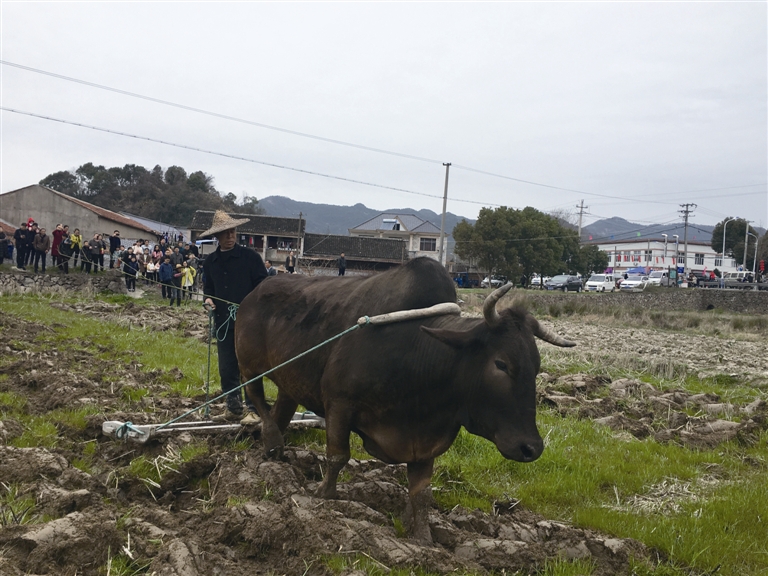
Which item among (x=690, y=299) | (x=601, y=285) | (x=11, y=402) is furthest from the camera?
(x=601, y=285)

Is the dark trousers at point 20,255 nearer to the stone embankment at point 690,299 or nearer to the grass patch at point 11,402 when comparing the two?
the grass patch at point 11,402

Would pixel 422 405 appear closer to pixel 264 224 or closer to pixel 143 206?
pixel 264 224

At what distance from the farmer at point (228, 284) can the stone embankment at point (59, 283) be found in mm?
17598

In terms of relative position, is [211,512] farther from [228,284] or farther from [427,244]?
[427,244]

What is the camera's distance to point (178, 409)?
802 cm

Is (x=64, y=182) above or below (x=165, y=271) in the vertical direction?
above

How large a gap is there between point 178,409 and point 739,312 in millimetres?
44475

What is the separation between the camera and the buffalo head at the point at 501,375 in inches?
181

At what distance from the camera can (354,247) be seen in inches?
2327

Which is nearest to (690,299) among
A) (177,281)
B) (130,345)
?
(177,281)

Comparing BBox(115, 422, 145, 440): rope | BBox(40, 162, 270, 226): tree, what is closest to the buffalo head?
BBox(115, 422, 145, 440): rope

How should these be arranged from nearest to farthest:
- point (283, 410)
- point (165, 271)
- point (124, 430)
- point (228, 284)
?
point (124, 430), point (283, 410), point (228, 284), point (165, 271)

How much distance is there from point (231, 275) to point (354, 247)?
51.4 metres

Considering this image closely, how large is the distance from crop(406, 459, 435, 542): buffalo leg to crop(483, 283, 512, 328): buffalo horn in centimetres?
122
